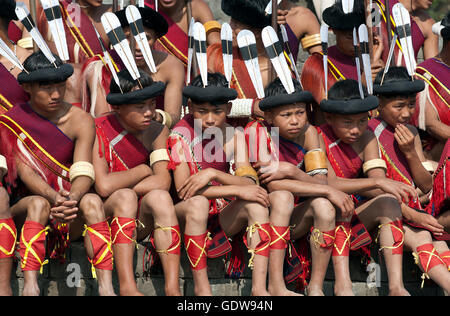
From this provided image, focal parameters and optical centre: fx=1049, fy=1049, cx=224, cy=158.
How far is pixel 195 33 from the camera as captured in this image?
21.6 feet

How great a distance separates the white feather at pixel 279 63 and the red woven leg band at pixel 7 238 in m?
1.83

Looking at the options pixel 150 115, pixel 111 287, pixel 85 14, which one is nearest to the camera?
pixel 111 287

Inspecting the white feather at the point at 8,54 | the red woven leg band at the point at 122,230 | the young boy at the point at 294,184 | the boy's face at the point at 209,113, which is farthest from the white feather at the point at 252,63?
the white feather at the point at 8,54

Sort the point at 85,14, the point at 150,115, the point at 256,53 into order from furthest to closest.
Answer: the point at 85,14 → the point at 256,53 → the point at 150,115

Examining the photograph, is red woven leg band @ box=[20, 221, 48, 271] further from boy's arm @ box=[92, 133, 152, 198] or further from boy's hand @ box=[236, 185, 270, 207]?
boy's hand @ box=[236, 185, 270, 207]

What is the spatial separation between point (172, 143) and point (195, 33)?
0.79 m

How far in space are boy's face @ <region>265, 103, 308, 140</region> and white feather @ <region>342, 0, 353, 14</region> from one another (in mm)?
1011

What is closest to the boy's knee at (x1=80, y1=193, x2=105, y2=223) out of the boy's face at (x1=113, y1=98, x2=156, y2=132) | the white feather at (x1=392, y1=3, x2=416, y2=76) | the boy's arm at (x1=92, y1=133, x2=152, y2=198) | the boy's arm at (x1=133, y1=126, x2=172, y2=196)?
the boy's arm at (x1=92, y1=133, x2=152, y2=198)

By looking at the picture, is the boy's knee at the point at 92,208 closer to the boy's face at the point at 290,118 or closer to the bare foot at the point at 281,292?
the bare foot at the point at 281,292

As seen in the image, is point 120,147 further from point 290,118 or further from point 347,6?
point 347,6

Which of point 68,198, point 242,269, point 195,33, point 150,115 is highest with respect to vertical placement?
point 195,33

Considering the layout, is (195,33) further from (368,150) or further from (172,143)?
(368,150)

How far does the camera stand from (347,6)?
23.2 ft

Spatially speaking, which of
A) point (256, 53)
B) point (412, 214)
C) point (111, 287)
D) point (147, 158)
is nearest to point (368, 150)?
point (412, 214)
